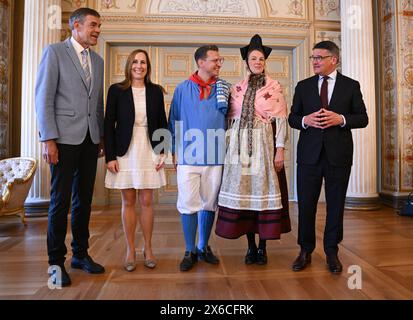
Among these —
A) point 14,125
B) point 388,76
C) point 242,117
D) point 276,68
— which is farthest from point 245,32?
point 14,125

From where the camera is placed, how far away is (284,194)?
2.38m

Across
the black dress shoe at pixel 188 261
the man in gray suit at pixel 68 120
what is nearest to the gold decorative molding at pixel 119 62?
the man in gray suit at pixel 68 120

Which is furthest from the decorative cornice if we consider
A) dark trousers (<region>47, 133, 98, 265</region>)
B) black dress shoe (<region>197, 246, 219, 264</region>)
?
black dress shoe (<region>197, 246, 219, 264</region>)

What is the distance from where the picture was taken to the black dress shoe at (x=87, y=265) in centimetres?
221

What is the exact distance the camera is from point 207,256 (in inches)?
97.3

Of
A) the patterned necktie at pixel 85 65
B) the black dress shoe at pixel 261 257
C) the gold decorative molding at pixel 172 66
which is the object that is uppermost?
the gold decorative molding at pixel 172 66

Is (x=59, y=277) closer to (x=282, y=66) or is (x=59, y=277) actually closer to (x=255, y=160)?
(x=255, y=160)

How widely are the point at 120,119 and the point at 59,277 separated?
3.57ft

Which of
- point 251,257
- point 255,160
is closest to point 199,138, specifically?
point 255,160

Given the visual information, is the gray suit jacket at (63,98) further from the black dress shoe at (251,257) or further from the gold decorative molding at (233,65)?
the gold decorative molding at (233,65)

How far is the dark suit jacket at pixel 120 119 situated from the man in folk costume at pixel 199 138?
226mm

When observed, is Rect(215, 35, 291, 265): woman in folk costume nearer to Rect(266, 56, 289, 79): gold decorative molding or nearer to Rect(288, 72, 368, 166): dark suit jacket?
Rect(288, 72, 368, 166): dark suit jacket

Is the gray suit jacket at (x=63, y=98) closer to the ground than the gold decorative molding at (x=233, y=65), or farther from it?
closer to the ground

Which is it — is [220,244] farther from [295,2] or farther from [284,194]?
[295,2]
